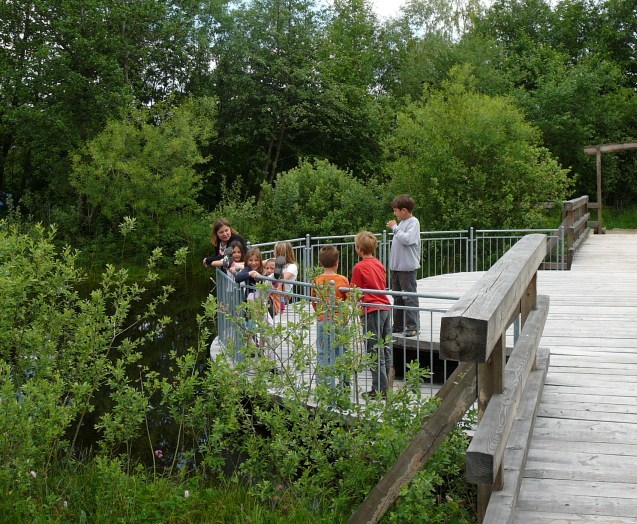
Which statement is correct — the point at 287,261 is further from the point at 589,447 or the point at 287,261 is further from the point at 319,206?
the point at 319,206

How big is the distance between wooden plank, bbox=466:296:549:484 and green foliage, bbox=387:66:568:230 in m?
17.0

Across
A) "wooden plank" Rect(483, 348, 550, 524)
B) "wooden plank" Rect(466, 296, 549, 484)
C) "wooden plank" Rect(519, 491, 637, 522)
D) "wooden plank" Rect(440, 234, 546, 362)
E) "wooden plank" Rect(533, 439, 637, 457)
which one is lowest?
"wooden plank" Rect(519, 491, 637, 522)

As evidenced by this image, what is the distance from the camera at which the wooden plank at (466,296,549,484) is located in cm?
365

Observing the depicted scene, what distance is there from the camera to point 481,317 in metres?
3.49

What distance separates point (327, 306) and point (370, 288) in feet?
4.41

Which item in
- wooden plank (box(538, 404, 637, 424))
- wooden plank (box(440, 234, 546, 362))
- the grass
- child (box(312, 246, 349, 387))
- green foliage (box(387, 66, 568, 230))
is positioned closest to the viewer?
wooden plank (box(440, 234, 546, 362))

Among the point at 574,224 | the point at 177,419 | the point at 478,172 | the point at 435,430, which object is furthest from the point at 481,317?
the point at 478,172

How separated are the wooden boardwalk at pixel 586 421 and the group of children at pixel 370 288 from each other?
4.14ft

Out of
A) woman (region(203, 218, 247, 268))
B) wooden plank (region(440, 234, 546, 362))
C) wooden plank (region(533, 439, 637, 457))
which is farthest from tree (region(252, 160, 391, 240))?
wooden plank (region(440, 234, 546, 362))

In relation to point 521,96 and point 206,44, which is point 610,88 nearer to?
point 521,96

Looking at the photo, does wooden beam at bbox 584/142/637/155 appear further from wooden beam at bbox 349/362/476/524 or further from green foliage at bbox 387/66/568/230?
wooden beam at bbox 349/362/476/524

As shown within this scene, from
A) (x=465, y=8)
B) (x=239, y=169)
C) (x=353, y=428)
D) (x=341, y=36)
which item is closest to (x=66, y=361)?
(x=353, y=428)

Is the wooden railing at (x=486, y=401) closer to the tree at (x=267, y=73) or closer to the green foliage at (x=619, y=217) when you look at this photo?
the tree at (x=267, y=73)

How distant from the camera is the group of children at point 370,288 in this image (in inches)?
261
